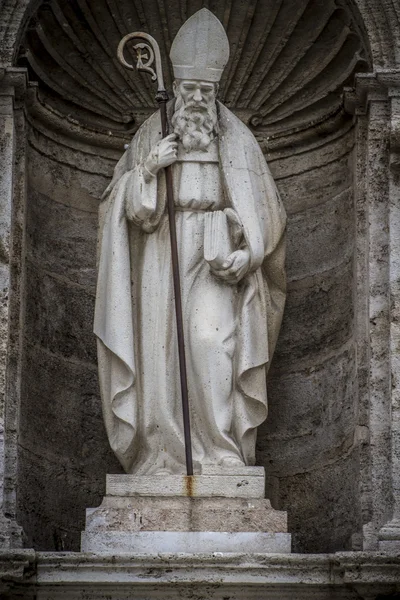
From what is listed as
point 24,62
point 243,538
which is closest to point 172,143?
point 24,62

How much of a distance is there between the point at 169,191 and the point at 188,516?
1.49 meters

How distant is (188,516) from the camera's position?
10008mm

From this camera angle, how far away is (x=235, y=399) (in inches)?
407

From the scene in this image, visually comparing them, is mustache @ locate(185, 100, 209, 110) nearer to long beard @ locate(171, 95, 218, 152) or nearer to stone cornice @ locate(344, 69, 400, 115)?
long beard @ locate(171, 95, 218, 152)

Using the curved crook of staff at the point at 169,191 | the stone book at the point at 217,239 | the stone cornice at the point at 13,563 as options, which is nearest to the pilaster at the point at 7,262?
the stone cornice at the point at 13,563

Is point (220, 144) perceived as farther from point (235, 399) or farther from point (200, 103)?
point (235, 399)

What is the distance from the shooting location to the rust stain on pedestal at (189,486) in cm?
1007

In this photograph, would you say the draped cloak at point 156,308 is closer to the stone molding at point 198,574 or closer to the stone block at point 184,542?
the stone block at point 184,542

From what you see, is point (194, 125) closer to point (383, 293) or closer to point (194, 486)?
point (383, 293)

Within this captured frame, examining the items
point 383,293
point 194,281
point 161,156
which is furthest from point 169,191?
point 383,293

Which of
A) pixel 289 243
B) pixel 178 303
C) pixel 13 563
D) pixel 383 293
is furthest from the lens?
pixel 289 243

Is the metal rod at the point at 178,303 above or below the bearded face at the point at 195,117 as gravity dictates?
below

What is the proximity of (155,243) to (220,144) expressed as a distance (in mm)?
553

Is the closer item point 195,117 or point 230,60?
point 195,117
